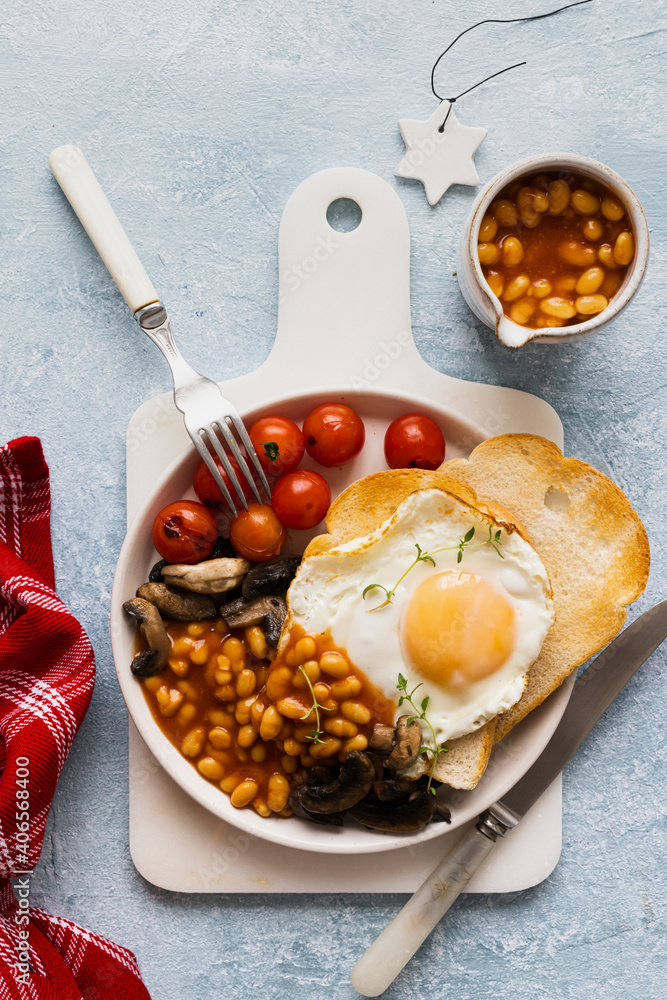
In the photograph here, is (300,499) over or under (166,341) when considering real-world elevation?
under

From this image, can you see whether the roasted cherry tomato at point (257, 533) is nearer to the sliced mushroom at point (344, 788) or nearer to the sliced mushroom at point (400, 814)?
the sliced mushroom at point (344, 788)

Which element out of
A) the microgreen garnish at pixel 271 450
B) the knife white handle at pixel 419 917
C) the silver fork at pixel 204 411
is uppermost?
the silver fork at pixel 204 411

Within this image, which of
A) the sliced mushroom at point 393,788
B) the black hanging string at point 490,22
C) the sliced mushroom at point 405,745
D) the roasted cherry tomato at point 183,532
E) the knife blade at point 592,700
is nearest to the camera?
the sliced mushroom at point 405,745

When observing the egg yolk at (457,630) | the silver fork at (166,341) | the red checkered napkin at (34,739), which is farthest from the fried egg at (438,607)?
the red checkered napkin at (34,739)

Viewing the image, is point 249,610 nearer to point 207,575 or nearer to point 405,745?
point 207,575

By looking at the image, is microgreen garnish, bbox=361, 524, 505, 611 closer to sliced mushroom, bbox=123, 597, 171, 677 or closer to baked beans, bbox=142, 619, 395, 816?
baked beans, bbox=142, 619, 395, 816

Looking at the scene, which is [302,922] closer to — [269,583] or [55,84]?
[269,583]

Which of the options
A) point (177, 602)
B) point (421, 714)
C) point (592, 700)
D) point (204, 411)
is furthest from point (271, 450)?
point (592, 700)
